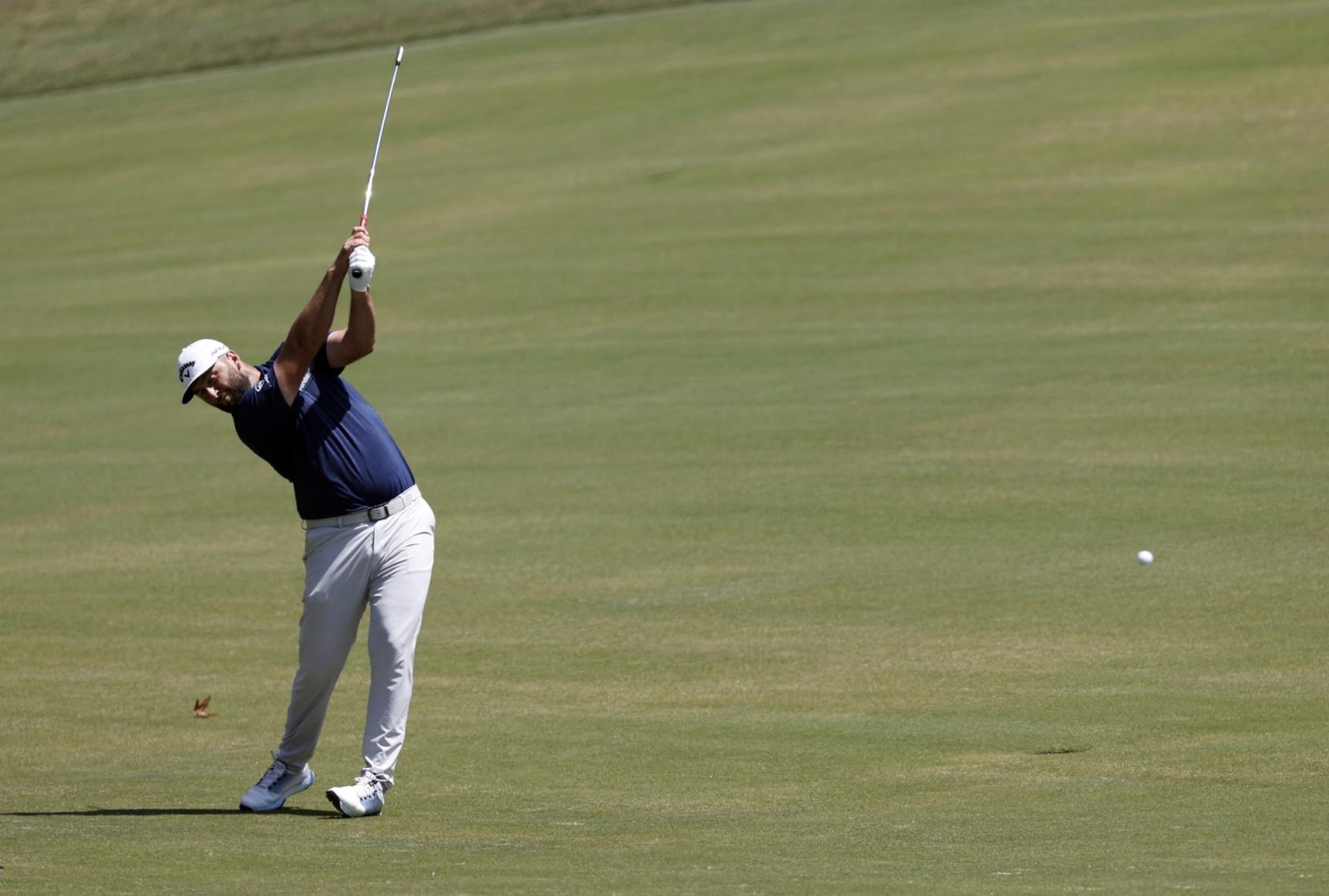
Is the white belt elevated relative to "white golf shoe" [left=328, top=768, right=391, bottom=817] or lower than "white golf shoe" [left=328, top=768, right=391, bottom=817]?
elevated

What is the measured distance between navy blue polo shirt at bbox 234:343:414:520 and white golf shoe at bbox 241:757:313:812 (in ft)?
3.77

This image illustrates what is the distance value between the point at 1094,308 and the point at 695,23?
74.6ft

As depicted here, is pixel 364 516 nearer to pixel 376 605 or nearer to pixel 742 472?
pixel 376 605

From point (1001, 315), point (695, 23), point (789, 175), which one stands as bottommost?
point (1001, 315)

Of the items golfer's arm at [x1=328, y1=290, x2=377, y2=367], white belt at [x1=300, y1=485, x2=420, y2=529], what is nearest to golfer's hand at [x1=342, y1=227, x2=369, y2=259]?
golfer's arm at [x1=328, y1=290, x2=377, y2=367]

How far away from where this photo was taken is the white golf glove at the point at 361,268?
27.2ft

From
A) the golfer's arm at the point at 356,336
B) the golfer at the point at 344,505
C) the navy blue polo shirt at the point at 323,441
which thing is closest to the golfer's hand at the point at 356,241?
the golfer at the point at 344,505

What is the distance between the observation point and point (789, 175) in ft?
102

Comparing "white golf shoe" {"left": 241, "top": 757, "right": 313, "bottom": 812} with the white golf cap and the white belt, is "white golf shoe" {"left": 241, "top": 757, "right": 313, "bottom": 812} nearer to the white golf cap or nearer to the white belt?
the white belt

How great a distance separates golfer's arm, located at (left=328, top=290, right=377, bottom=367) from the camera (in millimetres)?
8359

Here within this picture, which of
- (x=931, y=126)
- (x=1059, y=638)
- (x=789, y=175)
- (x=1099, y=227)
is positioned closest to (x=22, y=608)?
(x=1059, y=638)

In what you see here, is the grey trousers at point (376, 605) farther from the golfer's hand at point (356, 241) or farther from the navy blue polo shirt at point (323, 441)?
the golfer's hand at point (356, 241)

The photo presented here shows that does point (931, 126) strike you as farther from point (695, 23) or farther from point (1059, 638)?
point (1059, 638)

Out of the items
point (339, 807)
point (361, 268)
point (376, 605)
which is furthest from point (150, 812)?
point (361, 268)
